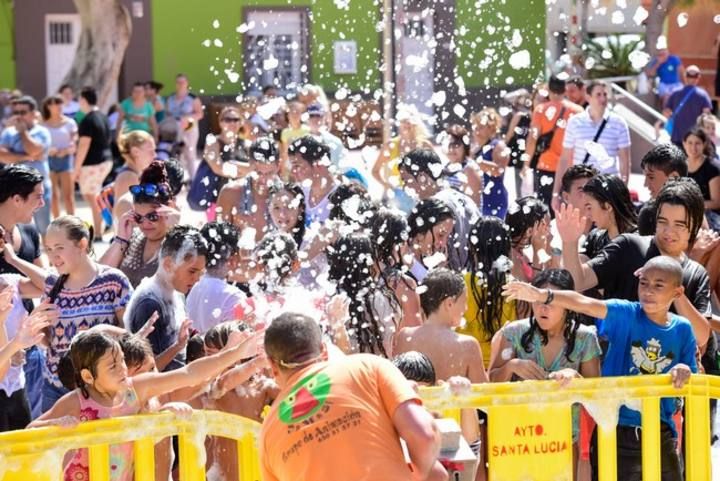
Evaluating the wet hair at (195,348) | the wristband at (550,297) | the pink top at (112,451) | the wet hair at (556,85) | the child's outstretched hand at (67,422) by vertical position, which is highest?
the wet hair at (556,85)

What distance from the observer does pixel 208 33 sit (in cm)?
2869

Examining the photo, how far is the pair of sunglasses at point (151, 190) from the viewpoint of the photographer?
A: 24.0 feet

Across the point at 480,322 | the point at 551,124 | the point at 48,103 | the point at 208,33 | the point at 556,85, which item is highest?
the point at 208,33

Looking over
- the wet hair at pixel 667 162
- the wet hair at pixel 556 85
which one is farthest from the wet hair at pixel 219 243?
the wet hair at pixel 556 85

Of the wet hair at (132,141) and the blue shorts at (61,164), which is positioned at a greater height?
Result: the wet hair at (132,141)

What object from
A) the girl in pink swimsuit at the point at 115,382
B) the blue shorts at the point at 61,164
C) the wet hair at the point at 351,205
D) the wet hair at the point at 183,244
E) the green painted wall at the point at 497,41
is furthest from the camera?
the green painted wall at the point at 497,41

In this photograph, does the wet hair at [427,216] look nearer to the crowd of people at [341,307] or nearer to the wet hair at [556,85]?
the crowd of people at [341,307]

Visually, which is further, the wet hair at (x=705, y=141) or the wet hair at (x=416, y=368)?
the wet hair at (x=705, y=141)

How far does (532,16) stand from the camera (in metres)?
23.9

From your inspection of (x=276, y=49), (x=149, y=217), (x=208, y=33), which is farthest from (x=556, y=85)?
(x=208, y=33)

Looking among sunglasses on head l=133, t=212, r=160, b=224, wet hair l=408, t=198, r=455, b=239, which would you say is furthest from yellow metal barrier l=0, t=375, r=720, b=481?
sunglasses on head l=133, t=212, r=160, b=224

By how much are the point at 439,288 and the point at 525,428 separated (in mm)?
745

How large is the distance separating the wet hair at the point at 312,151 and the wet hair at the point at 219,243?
4.95ft

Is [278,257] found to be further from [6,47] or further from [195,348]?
[6,47]
